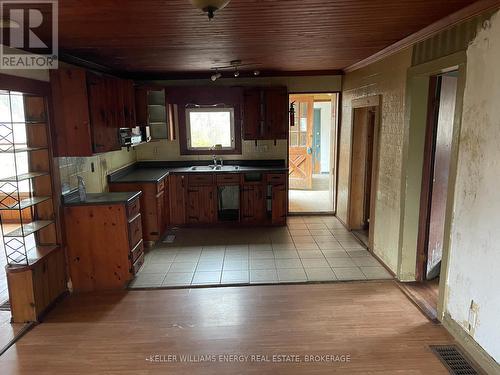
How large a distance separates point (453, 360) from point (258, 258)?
2288 mm

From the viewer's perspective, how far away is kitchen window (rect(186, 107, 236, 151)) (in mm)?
5895

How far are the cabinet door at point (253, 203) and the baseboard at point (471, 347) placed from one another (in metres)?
3.10

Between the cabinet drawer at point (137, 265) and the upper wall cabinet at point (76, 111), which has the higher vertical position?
the upper wall cabinet at point (76, 111)

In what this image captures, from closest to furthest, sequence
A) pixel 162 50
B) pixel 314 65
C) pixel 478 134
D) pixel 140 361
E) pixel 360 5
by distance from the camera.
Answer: pixel 360 5 → pixel 478 134 → pixel 140 361 → pixel 162 50 → pixel 314 65

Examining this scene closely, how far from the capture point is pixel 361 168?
5.24 m

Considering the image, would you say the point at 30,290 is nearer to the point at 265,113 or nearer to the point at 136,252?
the point at 136,252

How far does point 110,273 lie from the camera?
3.64 metres

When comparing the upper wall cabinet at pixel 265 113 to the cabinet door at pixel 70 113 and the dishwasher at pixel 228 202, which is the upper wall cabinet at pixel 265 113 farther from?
the cabinet door at pixel 70 113

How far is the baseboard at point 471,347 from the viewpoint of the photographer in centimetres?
231

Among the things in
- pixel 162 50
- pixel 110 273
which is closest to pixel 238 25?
pixel 162 50

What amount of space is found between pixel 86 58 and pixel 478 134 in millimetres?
3730

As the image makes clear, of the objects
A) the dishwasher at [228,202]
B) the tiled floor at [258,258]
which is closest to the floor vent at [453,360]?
the tiled floor at [258,258]

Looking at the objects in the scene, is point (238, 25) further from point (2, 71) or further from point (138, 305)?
point (138, 305)

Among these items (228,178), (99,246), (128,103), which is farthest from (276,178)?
(99,246)
